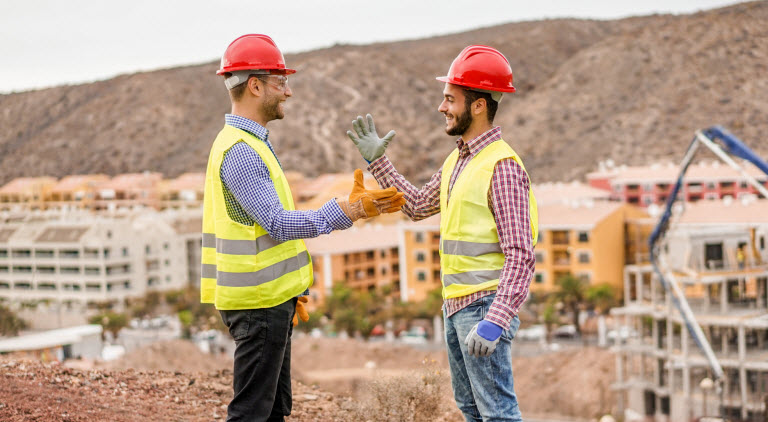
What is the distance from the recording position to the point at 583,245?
4888 cm

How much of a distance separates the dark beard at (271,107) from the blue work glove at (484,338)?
54.6 inches

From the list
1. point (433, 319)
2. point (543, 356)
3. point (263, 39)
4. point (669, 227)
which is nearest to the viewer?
point (263, 39)

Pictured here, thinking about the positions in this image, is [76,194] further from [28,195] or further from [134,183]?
[28,195]

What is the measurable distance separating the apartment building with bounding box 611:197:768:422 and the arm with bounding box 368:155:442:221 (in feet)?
77.2

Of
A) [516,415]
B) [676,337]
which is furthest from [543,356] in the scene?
[516,415]

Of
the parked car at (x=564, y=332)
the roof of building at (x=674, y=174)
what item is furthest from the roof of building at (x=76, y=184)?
the parked car at (x=564, y=332)

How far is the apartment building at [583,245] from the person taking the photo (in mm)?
48625

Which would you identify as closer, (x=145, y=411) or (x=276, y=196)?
(x=276, y=196)

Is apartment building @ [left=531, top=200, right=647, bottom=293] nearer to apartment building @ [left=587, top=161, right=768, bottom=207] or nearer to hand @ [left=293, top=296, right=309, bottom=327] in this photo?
apartment building @ [left=587, top=161, right=768, bottom=207]

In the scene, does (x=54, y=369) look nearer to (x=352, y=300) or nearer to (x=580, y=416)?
(x=580, y=416)

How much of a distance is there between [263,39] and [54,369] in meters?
4.39

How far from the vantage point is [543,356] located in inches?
1523

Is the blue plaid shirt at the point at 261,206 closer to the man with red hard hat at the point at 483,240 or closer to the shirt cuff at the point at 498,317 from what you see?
the man with red hard hat at the point at 483,240

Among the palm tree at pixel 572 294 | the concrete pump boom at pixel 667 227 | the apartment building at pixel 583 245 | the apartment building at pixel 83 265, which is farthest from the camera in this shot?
the apartment building at pixel 83 265
